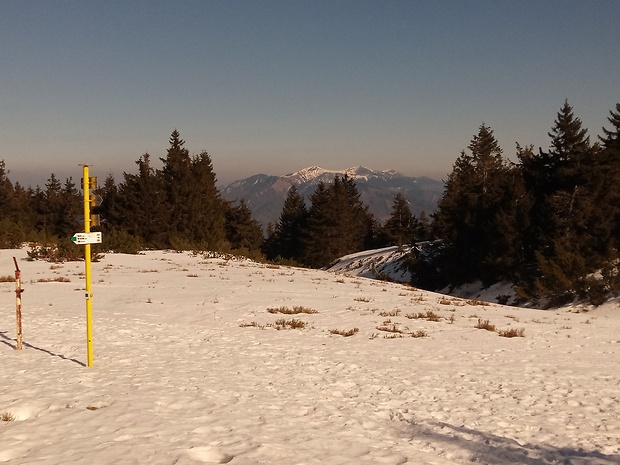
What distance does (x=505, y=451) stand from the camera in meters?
5.83

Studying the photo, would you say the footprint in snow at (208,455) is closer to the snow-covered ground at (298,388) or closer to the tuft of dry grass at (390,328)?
the snow-covered ground at (298,388)

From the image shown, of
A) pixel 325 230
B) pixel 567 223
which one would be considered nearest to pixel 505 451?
pixel 567 223

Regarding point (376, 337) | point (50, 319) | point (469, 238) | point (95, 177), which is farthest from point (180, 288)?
point (469, 238)

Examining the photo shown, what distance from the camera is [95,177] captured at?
342 inches

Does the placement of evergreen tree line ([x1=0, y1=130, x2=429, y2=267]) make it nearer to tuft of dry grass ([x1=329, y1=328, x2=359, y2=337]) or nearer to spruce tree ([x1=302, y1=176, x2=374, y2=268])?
spruce tree ([x1=302, y1=176, x2=374, y2=268])

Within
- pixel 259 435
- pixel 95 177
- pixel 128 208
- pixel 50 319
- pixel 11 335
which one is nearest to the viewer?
pixel 259 435

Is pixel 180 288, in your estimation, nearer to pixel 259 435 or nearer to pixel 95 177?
pixel 95 177

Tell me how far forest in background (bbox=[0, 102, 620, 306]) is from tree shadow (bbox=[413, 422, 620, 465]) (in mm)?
7449

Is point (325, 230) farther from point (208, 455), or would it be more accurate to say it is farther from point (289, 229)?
point (208, 455)

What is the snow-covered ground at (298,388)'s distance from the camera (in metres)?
5.74

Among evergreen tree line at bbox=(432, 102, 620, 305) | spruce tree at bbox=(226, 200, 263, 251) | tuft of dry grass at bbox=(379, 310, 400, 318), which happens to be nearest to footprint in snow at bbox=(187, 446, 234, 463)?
tuft of dry grass at bbox=(379, 310, 400, 318)

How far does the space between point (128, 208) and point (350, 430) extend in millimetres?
60034

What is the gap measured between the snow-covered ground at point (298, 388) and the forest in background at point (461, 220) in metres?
3.55

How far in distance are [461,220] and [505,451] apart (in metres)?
43.9
